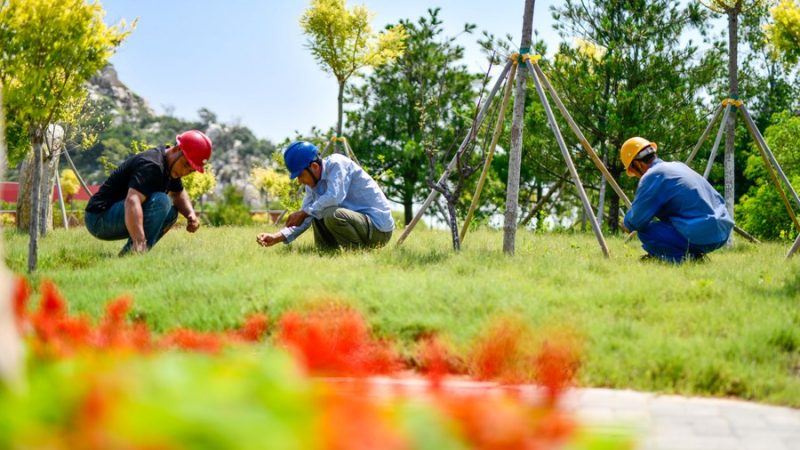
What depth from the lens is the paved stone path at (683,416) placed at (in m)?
2.95

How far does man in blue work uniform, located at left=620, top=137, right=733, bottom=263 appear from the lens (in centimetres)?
703

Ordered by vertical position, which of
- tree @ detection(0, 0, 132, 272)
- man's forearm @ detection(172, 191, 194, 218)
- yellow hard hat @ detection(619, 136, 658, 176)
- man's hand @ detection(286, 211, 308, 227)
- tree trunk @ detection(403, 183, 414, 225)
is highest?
tree @ detection(0, 0, 132, 272)

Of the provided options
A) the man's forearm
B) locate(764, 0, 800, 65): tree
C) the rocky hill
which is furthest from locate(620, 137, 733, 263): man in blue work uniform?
the rocky hill

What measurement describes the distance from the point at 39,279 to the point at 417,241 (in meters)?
4.31

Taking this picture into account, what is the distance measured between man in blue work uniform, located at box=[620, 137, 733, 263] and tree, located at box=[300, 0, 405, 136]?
8.04 meters

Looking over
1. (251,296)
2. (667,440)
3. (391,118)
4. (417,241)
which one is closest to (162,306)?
(251,296)

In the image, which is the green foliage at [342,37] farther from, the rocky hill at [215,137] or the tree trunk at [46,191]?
the rocky hill at [215,137]

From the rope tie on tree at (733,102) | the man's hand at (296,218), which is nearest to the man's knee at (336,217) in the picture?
the man's hand at (296,218)

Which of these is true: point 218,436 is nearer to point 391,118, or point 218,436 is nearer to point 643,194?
point 643,194

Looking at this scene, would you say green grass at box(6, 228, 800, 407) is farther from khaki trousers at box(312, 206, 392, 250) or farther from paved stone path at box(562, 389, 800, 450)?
khaki trousers at box(312, 206, 392, 250)

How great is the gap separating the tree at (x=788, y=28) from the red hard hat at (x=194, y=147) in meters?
6.32

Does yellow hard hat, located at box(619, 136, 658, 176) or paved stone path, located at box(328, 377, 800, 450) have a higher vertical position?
yellow hard hat, located at box(619, 136, 658, 176)

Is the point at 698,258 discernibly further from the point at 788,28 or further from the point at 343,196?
the point at 343,196

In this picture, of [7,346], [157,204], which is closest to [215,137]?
[157,204]
